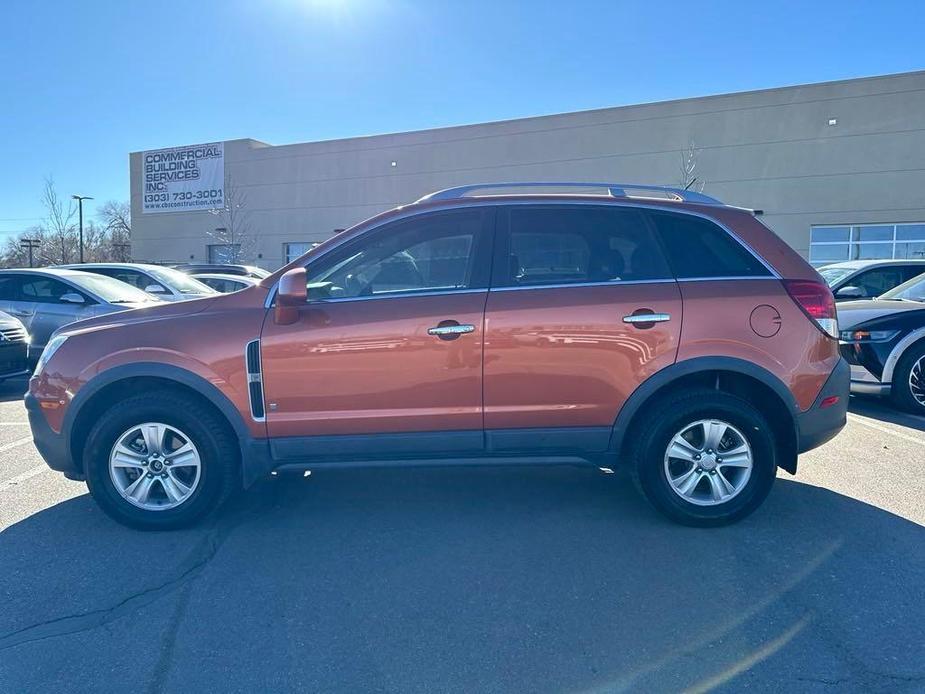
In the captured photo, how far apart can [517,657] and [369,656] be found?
612mm

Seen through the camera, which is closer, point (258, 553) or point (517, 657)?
point (517, 657)

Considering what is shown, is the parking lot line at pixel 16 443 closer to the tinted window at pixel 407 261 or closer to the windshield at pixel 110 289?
the windshield at pixel 110 289

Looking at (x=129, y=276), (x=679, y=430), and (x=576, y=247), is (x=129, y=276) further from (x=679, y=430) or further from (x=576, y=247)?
(x=679, y=430)

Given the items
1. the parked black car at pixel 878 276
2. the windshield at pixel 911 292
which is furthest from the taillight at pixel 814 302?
the parked black car at pixel 878 276

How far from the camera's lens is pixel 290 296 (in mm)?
3584

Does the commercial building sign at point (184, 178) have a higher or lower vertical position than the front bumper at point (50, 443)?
higher

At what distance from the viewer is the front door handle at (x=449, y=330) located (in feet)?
12.1

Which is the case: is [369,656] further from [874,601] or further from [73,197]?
[73,197]

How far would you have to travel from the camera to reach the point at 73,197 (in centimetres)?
3728

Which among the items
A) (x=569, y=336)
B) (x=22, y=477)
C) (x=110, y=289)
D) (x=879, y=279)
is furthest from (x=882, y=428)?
(x=110, y=289)

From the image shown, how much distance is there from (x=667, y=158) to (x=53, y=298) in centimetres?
2689

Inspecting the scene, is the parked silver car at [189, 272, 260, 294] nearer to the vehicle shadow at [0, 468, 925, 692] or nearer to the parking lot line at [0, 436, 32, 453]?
the parking lot line at [0, 436, 32, 453]

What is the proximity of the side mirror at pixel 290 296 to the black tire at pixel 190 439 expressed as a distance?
753 millimetres

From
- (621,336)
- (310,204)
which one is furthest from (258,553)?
(310,204)
